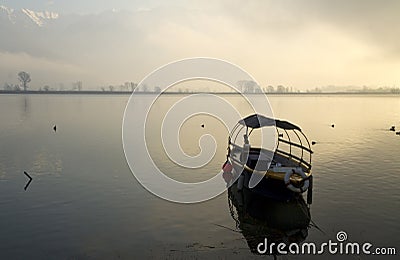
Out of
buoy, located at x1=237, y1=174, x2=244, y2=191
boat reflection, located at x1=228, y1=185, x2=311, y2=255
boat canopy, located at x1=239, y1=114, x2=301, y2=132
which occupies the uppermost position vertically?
boat canopy, located at x1=239, y1=114, x2=301, y2=132

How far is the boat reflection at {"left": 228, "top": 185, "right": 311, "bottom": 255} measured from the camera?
1922 cm

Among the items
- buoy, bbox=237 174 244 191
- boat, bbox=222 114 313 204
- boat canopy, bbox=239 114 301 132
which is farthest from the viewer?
boat canopy, bbox=239 114 301 132

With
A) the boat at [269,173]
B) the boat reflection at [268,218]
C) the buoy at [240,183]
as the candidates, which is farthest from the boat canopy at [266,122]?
the boat reflection at [268,218]

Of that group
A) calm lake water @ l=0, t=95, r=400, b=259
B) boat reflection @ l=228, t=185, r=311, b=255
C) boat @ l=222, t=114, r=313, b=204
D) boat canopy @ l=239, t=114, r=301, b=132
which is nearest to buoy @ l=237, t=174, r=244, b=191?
Result: boat @ l=222, t=114, r=313, b=204

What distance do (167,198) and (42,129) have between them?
4842 cm

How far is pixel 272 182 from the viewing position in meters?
23.0

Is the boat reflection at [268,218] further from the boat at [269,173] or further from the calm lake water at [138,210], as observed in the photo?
the boat at [269,173]

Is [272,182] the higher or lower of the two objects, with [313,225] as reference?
higher

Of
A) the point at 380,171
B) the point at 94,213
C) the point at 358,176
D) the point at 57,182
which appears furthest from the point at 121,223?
the point at 380,171

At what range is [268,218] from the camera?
21.9 m

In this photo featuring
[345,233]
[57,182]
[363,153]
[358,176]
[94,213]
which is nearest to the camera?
[345,233]

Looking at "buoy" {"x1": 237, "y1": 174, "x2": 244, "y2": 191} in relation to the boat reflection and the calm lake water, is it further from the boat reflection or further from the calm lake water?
the calm lake water

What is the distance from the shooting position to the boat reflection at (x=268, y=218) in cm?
1922

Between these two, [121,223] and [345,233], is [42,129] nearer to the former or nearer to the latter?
[121,223]
